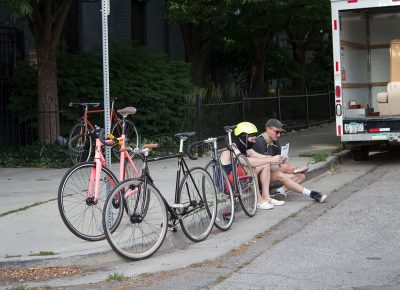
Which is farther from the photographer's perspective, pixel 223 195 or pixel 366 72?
pixel 366 72

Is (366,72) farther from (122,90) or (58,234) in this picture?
(58,234)

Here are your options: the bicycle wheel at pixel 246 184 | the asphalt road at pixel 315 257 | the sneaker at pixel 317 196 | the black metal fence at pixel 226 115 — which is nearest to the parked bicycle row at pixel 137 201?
the bicycle wheel at pixel 246 184

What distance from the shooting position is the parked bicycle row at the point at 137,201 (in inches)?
264

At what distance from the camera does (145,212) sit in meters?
6.75

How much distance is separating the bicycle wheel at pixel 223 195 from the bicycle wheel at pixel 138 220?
4.14 ft

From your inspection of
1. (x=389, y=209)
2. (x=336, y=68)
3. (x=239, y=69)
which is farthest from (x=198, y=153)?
(x=239, y=69)

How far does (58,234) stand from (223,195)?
1.96 m

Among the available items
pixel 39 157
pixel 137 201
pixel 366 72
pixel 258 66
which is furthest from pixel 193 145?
pixel 258 66

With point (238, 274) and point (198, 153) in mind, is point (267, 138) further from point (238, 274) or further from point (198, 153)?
point (198, 153)

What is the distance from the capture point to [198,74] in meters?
22.2

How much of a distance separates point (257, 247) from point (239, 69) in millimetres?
21496

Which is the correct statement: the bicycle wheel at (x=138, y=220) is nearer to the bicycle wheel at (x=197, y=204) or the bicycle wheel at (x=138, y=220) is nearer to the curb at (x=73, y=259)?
the curb at (x=73, y=259)

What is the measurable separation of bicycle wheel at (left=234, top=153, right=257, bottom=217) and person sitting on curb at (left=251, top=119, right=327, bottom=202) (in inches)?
23.7

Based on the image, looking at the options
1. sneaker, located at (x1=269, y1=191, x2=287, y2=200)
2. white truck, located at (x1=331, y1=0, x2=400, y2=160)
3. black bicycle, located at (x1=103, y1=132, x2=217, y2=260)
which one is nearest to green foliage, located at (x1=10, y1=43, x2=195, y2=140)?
white truck, located at (x1=331, y1=0, x2=400, y2=160)
